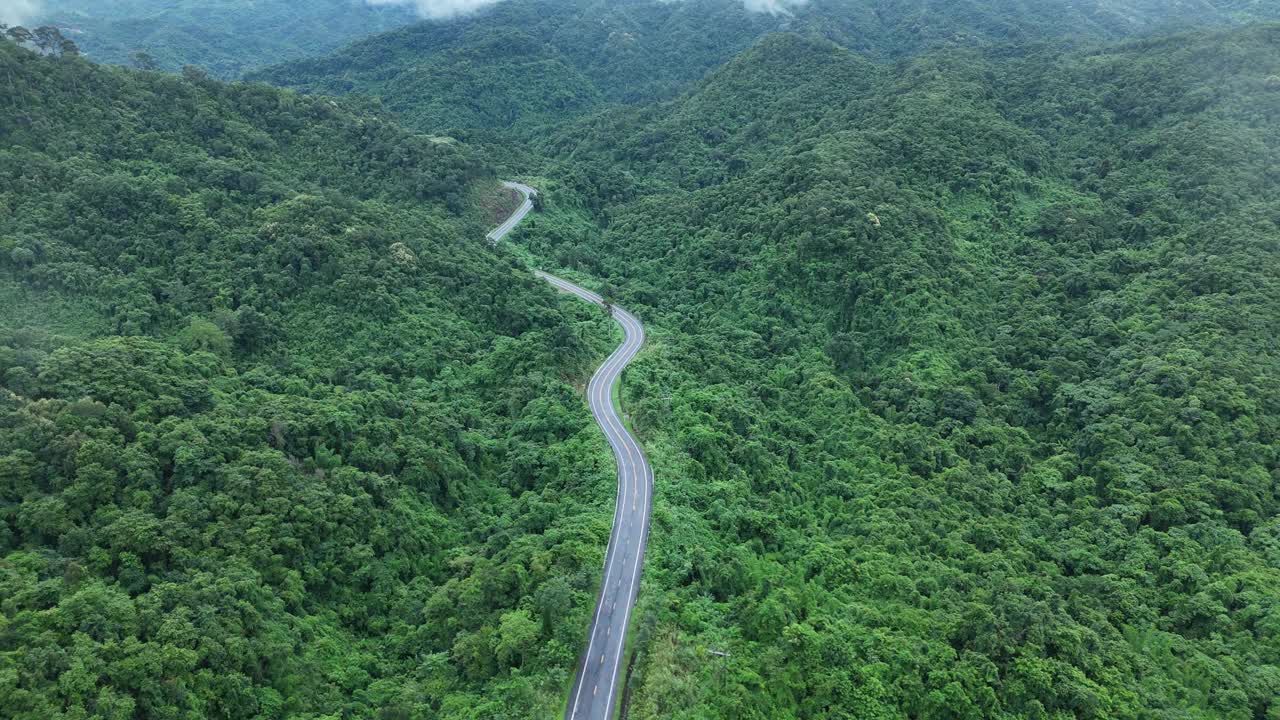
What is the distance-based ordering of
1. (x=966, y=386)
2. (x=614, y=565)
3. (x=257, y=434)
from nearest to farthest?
(x=614, y=565) < (x=257, y=434) < (x=966, y=386)

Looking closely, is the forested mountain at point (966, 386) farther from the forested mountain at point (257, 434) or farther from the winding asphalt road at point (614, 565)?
the forested mountain at point (257, 434)

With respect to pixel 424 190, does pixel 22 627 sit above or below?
below

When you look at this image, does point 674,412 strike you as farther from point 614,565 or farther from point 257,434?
point 257,434

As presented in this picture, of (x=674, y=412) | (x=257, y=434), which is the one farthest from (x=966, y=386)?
(x=257, y=434)

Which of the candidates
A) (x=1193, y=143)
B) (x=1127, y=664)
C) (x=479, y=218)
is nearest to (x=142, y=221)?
(x=479, y=218)

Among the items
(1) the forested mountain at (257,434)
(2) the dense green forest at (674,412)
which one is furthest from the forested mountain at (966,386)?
(1) the forested mountain at (257,434)

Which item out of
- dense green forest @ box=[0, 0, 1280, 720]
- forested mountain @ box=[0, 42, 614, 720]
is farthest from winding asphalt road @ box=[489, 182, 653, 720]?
forested mountain @ box=[0, 42, 614, 720]

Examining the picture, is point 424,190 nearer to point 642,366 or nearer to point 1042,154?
point 642,366

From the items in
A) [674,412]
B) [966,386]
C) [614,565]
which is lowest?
[614,565]
